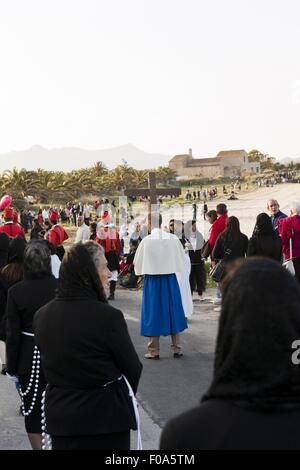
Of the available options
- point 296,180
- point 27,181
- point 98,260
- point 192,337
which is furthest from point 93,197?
point 98,260

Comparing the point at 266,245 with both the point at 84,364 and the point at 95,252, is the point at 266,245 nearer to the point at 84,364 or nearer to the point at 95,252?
the point at 95,252

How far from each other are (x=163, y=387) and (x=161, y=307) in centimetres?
149

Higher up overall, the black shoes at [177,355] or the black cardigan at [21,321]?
the black cardigan at [21,321]

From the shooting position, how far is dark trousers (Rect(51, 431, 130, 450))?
11.5 feet

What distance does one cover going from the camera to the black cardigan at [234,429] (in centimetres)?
179

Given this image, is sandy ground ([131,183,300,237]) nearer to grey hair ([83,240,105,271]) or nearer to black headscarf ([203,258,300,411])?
grey hair ([83,240,105,271])

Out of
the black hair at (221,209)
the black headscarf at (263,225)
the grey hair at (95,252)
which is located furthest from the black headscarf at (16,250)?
the black hair at (221,209)

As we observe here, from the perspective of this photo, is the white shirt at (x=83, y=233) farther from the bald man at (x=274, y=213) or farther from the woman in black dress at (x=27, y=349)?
the woman in black dress at (x=27, y=349)

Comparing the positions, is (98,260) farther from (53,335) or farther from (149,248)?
(149,248)

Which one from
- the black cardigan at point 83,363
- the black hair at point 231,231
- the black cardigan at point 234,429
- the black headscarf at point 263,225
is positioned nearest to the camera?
the black cardigan at point 234,429

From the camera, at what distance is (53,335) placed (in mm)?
3475

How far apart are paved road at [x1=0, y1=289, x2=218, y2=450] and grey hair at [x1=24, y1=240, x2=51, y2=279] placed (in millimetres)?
1629

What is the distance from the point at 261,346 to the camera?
1.82 m


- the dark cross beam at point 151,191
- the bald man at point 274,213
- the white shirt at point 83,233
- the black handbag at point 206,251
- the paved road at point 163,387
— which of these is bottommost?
the paved road at point 163,387
